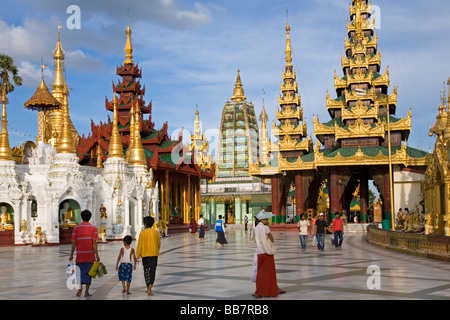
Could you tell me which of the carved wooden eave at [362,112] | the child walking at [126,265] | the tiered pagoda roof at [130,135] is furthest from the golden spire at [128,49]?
the child walking at [126,265]

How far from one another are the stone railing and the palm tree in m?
26.5

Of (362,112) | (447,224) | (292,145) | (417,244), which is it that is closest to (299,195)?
(292,145)

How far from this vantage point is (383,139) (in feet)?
150

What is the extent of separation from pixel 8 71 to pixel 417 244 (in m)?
30.1

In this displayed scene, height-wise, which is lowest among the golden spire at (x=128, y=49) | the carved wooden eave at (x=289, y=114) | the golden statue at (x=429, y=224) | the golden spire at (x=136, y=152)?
the golden statue at (x=429, y=224)

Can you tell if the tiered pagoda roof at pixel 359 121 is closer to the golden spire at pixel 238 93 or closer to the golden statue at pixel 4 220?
the golden statue at pixel 4 220

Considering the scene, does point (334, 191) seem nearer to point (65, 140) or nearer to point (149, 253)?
point (65, 140)

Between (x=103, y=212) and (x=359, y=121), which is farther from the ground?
(x=359, y=121)

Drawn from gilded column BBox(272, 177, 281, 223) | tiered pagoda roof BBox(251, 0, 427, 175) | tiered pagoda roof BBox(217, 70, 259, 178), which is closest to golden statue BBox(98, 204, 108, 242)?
tiered pagoda roof BBox(251, 0, 427, 175)

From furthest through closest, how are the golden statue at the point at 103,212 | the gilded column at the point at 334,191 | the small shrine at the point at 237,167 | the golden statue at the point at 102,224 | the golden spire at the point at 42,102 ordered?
1. the small shrine at the point at 237,167
2. the gilded column at the point at 334,191
3. the golden spire at the point at 42,102
4. the golden statue at the point at 103,212
5. the golden statue at the point at 102,224

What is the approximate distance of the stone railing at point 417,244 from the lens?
16.4 m

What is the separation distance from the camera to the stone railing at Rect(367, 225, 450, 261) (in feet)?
53.9

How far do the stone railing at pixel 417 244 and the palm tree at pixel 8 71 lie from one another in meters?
26.5

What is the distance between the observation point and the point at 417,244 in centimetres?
1845
